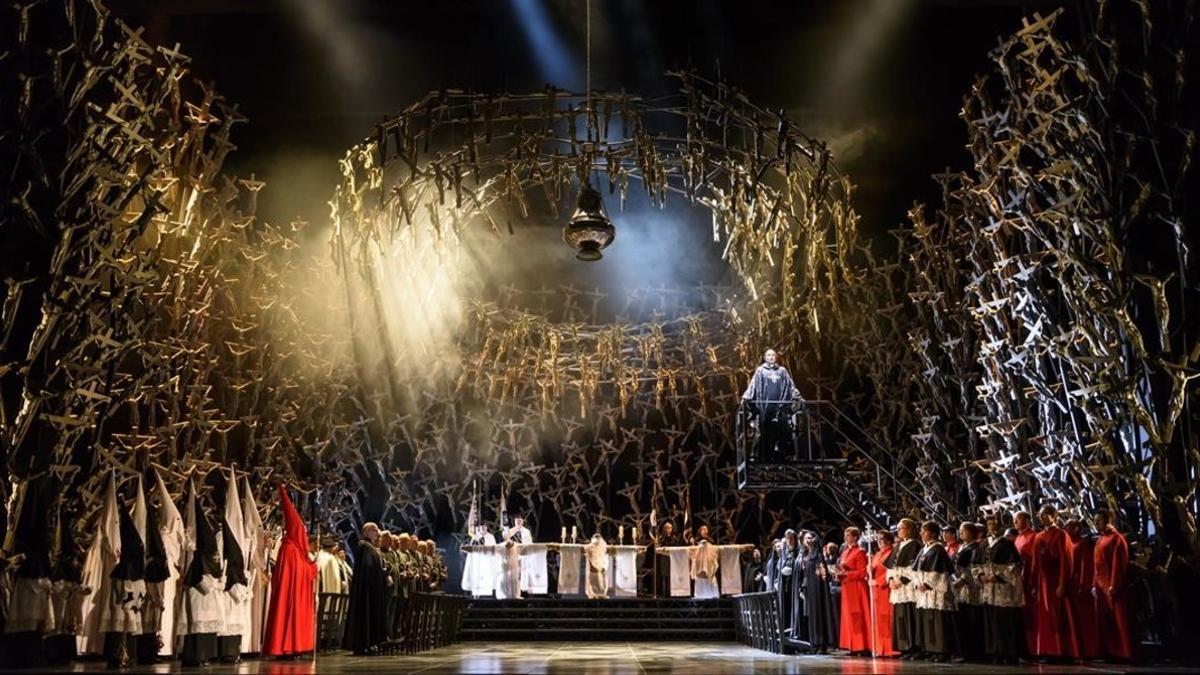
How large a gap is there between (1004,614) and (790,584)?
4.11 m

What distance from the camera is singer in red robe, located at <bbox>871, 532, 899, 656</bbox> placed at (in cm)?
1150

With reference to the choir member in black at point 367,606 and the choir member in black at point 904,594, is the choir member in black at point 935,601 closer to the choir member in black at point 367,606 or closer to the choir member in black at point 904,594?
the choir member in black at point 904,594

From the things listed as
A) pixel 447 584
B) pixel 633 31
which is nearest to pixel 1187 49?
pixel 633 31

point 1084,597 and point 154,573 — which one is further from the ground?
point 154,573

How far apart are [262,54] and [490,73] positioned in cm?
313

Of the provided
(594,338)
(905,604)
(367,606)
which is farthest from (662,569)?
(905,604)

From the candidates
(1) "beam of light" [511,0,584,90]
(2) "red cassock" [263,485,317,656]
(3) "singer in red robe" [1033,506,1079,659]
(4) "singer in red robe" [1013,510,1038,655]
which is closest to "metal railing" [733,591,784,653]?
(4) "singer in red robe" [1013,510,1038,655]

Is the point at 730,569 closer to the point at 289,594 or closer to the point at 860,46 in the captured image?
the point at 860,46

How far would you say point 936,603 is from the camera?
994cm

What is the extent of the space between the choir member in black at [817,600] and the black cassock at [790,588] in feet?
0.36

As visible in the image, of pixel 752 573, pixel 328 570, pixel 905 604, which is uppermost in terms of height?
pixel 328 570

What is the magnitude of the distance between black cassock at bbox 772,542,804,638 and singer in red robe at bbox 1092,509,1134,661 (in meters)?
4.39

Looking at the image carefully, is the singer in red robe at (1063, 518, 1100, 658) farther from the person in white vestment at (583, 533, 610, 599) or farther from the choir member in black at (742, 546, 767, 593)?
the person in white vestment at (583, 533, 610, 599)

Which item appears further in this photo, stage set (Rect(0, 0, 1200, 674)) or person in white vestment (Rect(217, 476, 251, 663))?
person in white vestment (Rect(217, 476, 251, 663))
